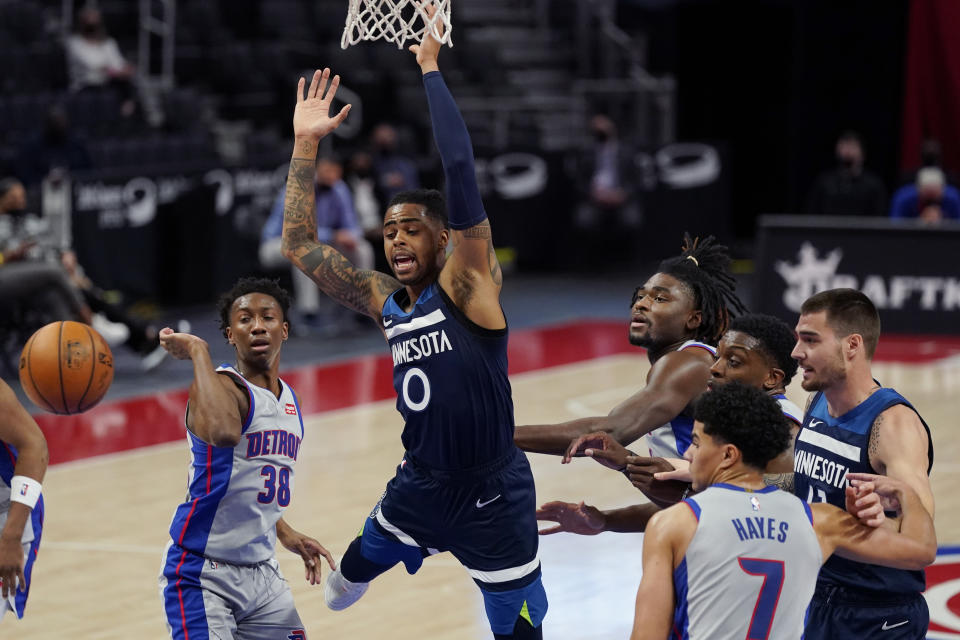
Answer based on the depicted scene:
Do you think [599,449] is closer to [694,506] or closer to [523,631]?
[523,631]

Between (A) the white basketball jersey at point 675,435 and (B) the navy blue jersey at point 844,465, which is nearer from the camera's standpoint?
(B) the navy blue jersey at point 844,465

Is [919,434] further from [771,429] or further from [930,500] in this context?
[771,429]

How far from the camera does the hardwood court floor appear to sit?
23.1 ft

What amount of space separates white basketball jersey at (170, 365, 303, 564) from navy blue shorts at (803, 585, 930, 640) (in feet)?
6.27

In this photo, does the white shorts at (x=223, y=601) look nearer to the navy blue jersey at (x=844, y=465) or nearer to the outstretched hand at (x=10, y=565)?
the outstretched hand at (x=10, y=565)

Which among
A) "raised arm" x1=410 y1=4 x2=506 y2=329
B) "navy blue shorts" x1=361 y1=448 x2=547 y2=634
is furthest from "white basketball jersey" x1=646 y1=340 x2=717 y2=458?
"raised arm" x1=410 y1=4 x2=506 y2=329

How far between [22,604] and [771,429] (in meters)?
2.69

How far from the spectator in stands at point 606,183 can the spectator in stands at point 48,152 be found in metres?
7.43

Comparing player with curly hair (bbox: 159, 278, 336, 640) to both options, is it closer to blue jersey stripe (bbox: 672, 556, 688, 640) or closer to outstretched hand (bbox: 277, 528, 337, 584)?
outstretched hand (bbox: 277, 528, 337, 584)

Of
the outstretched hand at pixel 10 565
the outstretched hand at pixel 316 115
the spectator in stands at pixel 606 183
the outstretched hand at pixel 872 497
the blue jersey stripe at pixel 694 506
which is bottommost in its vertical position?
the spectator in stands at pixel 606 183

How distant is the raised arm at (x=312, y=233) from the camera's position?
541cm

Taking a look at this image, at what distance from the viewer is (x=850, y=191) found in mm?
16828

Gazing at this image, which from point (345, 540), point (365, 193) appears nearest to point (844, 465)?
point (345, 540)

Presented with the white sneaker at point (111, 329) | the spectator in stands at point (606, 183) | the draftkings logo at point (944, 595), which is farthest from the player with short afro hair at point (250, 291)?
the spectator in stands at point (606, 183)
